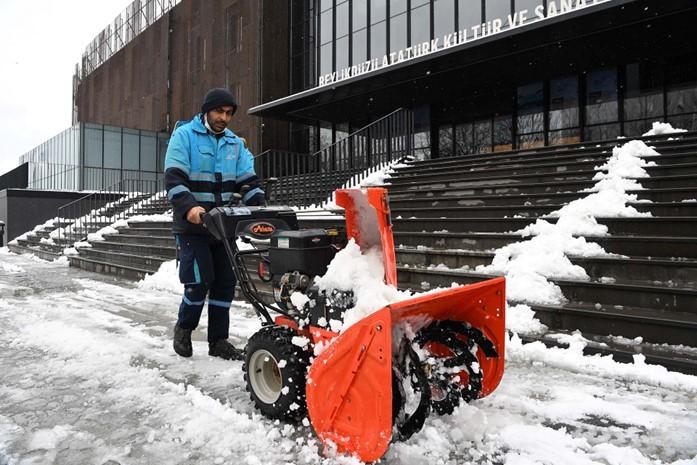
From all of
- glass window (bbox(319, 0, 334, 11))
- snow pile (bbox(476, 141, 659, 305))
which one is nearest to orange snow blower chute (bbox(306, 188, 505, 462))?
snow pile (bbox(476, 141, 659, 305))

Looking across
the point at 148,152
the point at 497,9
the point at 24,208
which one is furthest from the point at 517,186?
the point at 148,152

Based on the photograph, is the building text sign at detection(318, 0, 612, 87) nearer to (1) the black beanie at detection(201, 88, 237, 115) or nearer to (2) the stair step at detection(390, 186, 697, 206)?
(2) the stair step at detection(390, 186, 697, 206)

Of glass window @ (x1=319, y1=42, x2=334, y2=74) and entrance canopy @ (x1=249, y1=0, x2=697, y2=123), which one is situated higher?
glass window @ (x1=319, y1=42, x2=334, y2=74)

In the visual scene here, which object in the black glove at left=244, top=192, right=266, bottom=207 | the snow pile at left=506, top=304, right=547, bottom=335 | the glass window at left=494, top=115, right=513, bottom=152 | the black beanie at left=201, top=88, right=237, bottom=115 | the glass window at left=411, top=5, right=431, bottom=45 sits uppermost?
the glass window at left=411, top=5, right=431, bottom=45

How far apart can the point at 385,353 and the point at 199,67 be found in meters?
24.1

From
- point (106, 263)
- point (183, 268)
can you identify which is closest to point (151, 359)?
point (183, 268)

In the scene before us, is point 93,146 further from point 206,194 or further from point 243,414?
point 243,414

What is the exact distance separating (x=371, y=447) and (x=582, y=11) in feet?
35.3

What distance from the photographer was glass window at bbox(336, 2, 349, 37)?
18953 mm

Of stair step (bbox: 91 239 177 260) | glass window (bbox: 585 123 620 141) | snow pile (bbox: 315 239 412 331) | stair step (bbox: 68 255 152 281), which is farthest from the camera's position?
glass window (bbox: 585 123 620 141)

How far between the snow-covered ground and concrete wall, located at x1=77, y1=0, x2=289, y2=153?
17.0m

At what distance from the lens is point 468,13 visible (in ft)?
48.9

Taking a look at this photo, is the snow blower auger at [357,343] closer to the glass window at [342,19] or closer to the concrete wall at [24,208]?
the glass window at [342,19]

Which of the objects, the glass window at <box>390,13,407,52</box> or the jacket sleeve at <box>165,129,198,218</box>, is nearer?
the jacket sleeve at <box>165,129,198,218</box>
